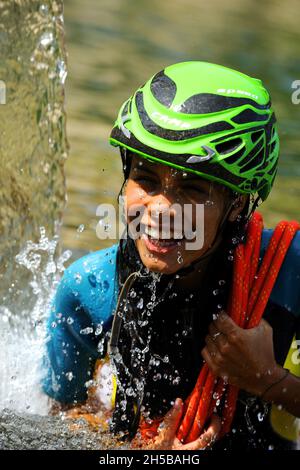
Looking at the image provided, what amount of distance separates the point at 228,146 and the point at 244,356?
76 centimetres

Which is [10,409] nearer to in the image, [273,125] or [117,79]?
[273,125]

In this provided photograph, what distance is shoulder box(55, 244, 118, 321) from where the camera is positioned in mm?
3658

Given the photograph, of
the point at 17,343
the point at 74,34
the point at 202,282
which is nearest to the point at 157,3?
the point at 74,34

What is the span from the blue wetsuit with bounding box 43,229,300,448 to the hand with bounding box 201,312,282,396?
0.17 meters

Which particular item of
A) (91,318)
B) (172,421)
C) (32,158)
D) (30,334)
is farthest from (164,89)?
(32,158)

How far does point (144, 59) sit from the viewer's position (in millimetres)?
11039

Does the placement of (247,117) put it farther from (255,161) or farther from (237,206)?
(237,206)

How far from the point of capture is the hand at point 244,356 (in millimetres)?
3393

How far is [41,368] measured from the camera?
4.16 meters

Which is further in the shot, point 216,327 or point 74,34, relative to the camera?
point 74,34

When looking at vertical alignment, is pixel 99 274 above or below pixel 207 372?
above

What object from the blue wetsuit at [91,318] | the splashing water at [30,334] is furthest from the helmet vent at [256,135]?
the splashing water at [30,334]

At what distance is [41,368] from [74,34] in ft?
27.5

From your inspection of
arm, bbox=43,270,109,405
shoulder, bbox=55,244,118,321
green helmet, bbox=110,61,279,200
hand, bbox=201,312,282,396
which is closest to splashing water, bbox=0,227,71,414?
arm, bbox=43,270,109,405
